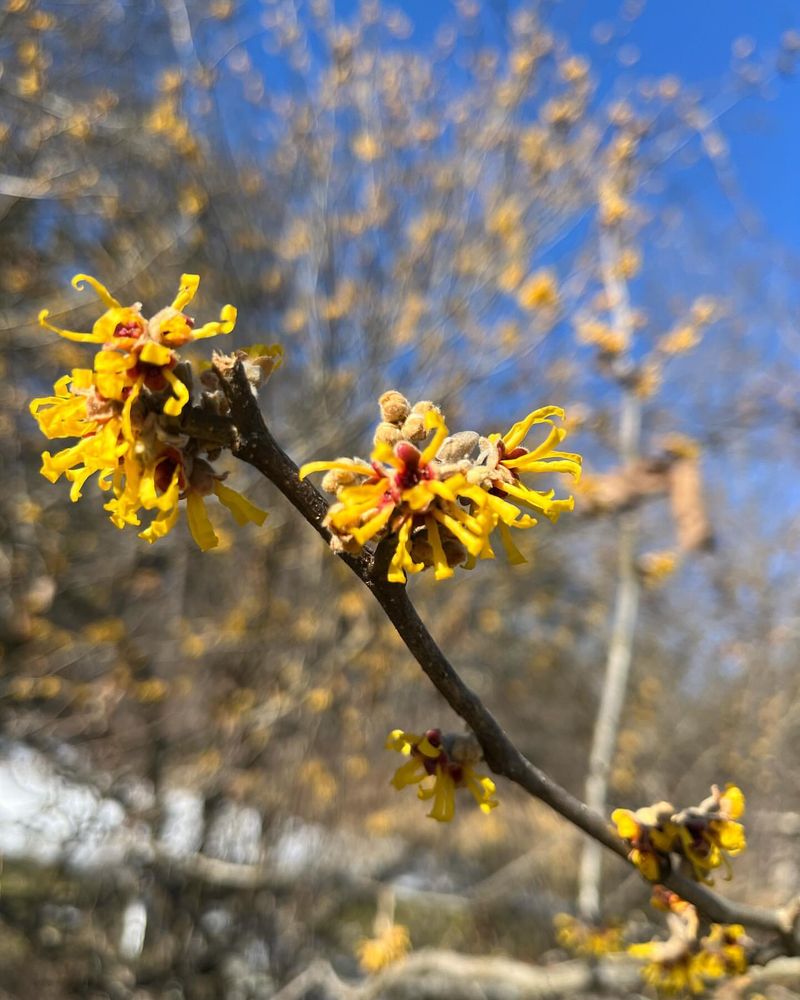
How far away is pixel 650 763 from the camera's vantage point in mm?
7828

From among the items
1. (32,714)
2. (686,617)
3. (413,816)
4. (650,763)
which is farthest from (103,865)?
(686,617)

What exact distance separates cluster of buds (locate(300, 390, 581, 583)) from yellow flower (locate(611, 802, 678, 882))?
484 mm

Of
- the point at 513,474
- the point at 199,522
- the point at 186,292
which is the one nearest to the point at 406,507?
the point at 513,474

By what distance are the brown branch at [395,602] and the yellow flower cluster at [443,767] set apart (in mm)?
45

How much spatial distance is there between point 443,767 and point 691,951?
85 cm

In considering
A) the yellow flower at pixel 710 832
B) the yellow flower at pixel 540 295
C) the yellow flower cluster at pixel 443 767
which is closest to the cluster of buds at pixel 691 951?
the yellow flower at pixel 710 832

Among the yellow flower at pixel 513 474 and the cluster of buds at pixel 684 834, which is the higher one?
the yellow flower at pixel 513 474

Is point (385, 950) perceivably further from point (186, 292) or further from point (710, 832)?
point (186, 292)

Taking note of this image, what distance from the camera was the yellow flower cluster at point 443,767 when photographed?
3.51 feet

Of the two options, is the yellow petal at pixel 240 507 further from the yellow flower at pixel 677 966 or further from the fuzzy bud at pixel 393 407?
the yellow flower at pixel 677 966

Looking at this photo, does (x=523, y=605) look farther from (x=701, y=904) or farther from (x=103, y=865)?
(x=701, y=904)

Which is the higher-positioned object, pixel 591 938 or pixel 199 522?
pixel 199 522

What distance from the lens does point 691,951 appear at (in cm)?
151

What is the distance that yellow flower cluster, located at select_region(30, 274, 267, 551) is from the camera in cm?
88
